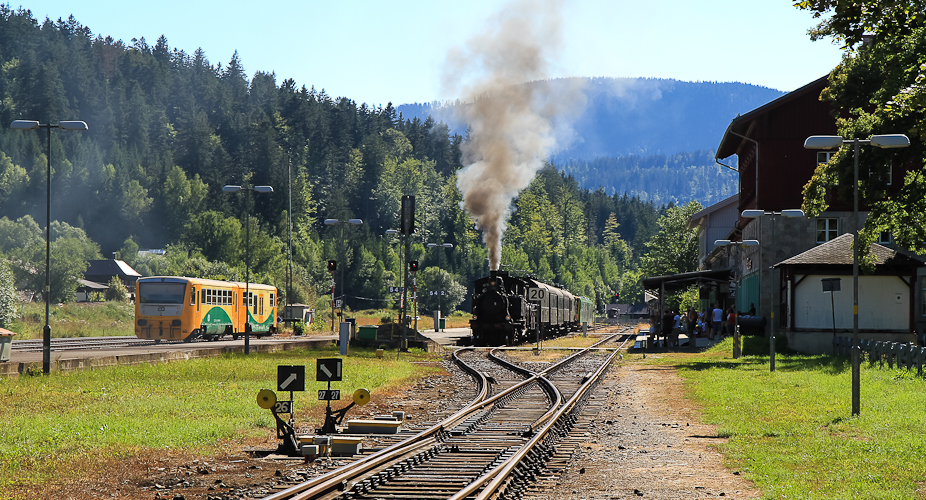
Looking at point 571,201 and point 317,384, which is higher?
point 571,201

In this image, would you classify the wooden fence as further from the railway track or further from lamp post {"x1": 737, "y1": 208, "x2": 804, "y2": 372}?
the railway track

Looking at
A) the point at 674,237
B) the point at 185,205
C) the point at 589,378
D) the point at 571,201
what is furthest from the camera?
the point at 571,201

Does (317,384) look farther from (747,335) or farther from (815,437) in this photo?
(747,335)

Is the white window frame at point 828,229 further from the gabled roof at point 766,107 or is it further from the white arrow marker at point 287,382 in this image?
the white arrow marker at point 287,382

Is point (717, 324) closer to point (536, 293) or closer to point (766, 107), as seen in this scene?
point (766, 107)

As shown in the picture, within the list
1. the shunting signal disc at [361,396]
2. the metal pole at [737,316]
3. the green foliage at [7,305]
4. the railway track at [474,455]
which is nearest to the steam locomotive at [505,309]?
the metal pole at [737,316]

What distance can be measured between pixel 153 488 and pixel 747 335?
33.0m

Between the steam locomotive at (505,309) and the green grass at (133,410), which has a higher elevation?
the steam locomotive at (505,309)

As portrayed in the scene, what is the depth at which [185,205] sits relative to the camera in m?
128

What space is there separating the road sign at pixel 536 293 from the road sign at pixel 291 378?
3358cm

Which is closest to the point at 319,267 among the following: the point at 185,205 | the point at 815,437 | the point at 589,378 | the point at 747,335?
the point at 185,205

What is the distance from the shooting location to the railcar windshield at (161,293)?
4075 cm

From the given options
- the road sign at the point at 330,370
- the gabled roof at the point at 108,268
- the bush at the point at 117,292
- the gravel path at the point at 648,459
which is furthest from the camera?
the gabled roof at the point at 108,268

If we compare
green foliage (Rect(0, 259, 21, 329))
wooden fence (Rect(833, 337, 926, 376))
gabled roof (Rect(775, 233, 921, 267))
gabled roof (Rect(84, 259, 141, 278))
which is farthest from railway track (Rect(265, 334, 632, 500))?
gabled roof (Rect(84, 259, 141, 278))
